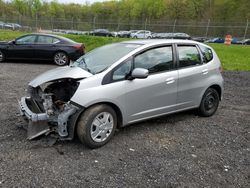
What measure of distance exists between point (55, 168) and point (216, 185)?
2.06 metres

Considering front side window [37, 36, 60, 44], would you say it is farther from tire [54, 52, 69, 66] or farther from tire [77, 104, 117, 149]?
tire [77, 104, 117, 149]

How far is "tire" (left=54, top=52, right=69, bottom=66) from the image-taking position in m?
12.9

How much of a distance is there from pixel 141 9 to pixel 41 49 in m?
72.0

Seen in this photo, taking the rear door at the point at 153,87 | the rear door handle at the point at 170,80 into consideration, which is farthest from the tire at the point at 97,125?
the rear door handle at the point at 170,80

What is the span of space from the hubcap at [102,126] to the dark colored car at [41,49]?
28.9 feet

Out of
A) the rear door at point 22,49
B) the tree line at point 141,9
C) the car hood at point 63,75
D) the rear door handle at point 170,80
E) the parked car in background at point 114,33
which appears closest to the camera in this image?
the car hood at point 63,75

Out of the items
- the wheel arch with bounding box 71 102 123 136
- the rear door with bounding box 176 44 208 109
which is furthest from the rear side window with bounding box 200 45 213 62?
the wheel arch with bounding box 71 102 123 136

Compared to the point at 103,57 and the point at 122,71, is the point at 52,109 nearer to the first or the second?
the point at 122,71

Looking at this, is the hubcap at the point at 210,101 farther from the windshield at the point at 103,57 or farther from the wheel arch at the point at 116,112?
the wheel arch at the point at 116,112

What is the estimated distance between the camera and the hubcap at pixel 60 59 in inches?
506

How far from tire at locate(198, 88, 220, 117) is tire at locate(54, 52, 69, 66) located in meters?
8.23

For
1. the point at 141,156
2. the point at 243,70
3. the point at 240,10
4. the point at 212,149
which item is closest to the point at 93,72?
the point at 141,156

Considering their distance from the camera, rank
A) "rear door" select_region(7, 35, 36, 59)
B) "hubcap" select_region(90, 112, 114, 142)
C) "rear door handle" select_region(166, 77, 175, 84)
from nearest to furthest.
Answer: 1. "hubcap" select_region(90, 112, 114, 142)
2. "rear door handle" select_region(166, 77, 175, 84)
3. "rear door" select_region(7, 35, 36, 59)

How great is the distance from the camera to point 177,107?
17.8 ft
